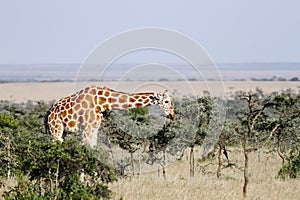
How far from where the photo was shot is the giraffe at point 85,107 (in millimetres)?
9664

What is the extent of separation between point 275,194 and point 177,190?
192cm

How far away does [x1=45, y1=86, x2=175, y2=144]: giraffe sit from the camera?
31.7ft

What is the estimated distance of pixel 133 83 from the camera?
14.0 m

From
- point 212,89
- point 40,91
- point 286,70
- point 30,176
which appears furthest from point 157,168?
point 286,70

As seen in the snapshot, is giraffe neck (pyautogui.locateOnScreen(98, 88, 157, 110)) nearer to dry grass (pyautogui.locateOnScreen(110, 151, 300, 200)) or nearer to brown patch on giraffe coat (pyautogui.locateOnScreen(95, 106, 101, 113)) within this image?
brown patch on giraffe coat (pyautogui.locateOnScreen(95, 106, 101, 113))

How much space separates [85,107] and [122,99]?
0.62 meters

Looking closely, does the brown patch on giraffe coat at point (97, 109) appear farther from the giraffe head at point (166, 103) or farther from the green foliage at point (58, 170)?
the green foliage at point (58, 170)

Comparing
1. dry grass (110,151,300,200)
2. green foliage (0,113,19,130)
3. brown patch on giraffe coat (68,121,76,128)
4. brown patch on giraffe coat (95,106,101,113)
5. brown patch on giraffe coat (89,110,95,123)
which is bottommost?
dry grass (110,151,300,200)

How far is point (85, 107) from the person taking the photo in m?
9.70

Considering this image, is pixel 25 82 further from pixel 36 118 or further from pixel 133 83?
pixel 133 83

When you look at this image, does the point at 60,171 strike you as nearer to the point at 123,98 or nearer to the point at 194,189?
the point at 123,98

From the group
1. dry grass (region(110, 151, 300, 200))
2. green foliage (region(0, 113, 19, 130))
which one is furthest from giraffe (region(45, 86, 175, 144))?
green foliage (region(0, 113, 19, 130))

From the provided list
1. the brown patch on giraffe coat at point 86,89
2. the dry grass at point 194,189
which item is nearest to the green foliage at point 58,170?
the dry grass at point 194,189

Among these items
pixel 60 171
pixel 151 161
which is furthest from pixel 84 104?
pixel 151 161
